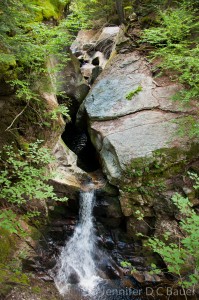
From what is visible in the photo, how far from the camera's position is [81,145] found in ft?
39.9

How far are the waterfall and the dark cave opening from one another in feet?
9.38

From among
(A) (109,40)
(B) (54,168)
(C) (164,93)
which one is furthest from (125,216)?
(A) (109,40)

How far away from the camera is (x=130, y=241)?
7102mm

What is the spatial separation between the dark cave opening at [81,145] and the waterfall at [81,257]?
2.86 m

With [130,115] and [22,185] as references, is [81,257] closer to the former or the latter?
[22,185]

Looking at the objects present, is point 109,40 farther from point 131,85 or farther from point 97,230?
point 97,230

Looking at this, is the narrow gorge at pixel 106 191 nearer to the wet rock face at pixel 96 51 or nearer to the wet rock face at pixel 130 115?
the wet rock face at pixel 130 115

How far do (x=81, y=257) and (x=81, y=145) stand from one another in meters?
6.33

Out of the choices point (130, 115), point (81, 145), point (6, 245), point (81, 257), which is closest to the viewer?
point (6, 245)

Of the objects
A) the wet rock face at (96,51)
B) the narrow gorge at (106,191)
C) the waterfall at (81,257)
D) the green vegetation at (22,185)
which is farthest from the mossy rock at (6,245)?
the wet rock face at (96,51)

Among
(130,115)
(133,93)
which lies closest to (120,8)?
(133,93)

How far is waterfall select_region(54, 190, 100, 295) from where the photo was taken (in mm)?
6390

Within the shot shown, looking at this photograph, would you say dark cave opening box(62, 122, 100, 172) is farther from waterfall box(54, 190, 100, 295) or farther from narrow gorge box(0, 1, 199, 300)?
waterfall box(54, 190, 100, 295)

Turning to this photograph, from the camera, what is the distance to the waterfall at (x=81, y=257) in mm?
6390
